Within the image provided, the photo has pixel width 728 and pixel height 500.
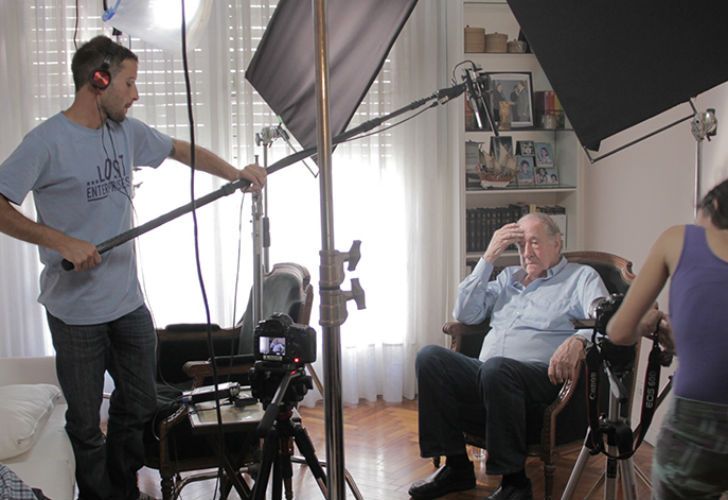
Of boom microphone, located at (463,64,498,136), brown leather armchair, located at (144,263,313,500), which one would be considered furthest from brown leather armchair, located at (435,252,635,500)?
boom microphone, located at (463,64,498,136)

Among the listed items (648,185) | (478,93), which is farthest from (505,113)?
(478,93)

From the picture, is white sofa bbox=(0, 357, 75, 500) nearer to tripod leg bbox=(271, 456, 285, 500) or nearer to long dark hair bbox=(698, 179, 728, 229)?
tripod leg bbox=(271, 456, 285, 500)

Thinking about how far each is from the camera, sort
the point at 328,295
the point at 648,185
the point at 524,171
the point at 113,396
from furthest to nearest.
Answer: the point at 524,171 < the point at 648,185 < the point at 113,396 < the point at 328,295

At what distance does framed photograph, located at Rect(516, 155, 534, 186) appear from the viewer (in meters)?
4.08

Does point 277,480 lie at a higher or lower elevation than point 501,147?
lower

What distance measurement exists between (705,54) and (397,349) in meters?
2.64

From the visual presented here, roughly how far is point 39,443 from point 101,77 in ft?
3.59

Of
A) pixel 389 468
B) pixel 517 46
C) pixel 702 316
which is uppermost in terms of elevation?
pixel 517 46

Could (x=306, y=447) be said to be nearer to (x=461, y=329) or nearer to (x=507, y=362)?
(x=507, y=362)

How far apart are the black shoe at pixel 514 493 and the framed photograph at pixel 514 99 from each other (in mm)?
1956

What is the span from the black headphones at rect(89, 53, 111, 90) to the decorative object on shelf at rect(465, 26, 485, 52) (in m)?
2.15

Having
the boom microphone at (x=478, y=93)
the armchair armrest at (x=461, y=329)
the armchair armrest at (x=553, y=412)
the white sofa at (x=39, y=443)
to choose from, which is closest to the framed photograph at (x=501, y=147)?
the armchair armrest at (x=461, y=329)

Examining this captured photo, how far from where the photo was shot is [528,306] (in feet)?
10.1

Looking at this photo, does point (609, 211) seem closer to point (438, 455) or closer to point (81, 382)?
point (438, 455)
